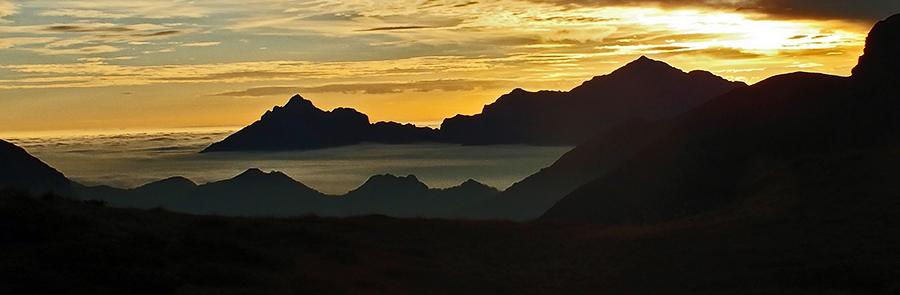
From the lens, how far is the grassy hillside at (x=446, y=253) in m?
20.8

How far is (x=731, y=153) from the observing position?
61969 millimetres

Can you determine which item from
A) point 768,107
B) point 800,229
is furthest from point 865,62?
point 800,229

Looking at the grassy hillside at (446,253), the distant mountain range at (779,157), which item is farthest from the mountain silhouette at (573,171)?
the grassy hillside at (446,253)

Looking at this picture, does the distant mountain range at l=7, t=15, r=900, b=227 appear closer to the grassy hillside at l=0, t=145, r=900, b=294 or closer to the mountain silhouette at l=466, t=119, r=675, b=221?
the grassy hillside at l=0, t=145, r=900, b=294

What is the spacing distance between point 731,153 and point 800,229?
32486mm

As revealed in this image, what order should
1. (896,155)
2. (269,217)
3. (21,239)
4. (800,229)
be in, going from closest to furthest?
(21,239) < (800,229) < (269,217) < (896,155)

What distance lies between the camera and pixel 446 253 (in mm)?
29234

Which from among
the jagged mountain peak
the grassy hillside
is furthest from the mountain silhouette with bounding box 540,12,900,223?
the grassy hillside

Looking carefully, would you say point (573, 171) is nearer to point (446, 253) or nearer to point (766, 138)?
point (766, 138)

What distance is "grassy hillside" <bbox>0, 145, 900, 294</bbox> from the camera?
20828 millimetres

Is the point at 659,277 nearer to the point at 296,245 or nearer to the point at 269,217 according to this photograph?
the point at 296,245

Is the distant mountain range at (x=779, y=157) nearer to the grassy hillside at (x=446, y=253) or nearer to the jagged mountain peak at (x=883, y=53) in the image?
the jagged mountain peak at (x=883, y=53)

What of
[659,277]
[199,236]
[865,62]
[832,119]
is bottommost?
[659,277]

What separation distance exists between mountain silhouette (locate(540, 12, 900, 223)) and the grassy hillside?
507 inches
